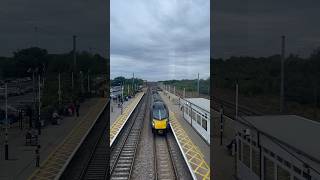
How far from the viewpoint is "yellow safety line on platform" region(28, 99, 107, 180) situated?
11.5 m

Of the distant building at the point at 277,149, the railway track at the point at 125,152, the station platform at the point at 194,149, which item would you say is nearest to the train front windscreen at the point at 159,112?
the station platform at the point at 194,149

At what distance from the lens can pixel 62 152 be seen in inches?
575

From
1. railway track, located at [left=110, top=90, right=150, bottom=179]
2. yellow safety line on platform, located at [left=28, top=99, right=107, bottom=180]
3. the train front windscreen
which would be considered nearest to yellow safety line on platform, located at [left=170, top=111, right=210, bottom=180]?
the train front windscreen

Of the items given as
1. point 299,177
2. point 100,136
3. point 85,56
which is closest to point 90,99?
point 85,56

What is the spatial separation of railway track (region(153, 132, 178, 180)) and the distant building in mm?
2254

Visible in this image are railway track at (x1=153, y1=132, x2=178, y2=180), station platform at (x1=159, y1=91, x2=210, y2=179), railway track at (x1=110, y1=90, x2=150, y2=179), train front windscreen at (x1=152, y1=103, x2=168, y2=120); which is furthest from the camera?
train front windscreen at (x1=152, y1=103, x2=168, y2=120)

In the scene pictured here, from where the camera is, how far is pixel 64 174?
11.8m

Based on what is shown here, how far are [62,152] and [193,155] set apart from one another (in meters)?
4.80

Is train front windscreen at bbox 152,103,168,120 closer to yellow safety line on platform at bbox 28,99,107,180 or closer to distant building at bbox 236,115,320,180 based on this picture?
yellow safety line on platform at bbox 28,99,107,180

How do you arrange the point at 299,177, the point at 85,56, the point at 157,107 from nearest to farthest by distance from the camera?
the point at 299,177
the point at 157,107
the point at 85,56

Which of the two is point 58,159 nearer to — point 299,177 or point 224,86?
point 299,177

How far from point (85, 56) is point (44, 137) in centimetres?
1143

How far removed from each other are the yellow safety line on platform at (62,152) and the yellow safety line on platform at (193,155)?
13.6 feet

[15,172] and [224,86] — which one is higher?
[224,86]
